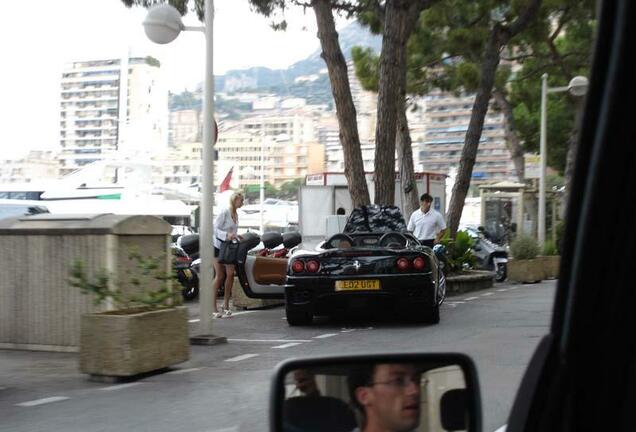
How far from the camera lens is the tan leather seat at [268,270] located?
15.4m

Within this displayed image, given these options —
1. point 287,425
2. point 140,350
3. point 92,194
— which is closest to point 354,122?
point 140,350

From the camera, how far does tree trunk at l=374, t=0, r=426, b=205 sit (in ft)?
65.8

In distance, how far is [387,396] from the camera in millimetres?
2146

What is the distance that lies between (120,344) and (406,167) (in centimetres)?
1796

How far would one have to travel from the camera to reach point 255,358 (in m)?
10.1

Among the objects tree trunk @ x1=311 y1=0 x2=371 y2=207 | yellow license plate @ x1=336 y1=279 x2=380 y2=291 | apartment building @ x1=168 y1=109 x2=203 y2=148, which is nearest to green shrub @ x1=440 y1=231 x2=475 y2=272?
tree trunk @ x1=311 y1=0 x2=371 y2=207

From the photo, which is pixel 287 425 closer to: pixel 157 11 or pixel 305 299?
pixel 157 11

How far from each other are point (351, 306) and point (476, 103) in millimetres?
13679

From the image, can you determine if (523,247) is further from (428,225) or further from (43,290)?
(43,290)

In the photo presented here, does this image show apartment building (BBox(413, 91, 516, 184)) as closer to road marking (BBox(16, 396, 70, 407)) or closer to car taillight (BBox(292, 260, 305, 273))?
car taillight (BBox(292, 260, 305, 273))

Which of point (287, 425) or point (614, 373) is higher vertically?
point (614, 373)

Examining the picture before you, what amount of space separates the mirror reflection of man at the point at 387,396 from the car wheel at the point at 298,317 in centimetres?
1095

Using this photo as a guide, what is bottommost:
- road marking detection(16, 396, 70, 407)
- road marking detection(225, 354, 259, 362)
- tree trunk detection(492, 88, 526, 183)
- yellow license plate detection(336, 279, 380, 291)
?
road marking detection(225, 354, 259, 362)

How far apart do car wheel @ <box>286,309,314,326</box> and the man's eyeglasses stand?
431 inches
